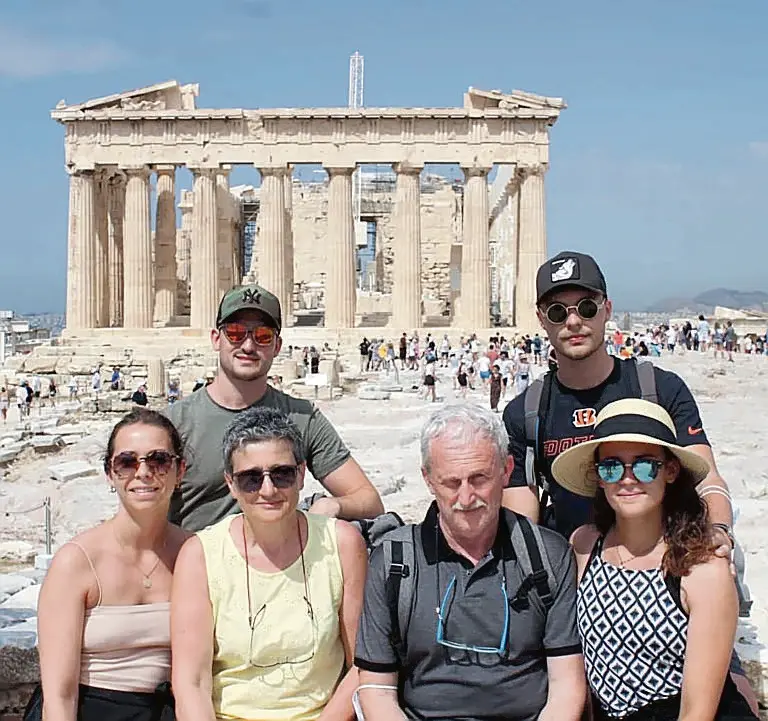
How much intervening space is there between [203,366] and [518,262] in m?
14.5

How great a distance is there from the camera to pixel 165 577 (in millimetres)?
4555

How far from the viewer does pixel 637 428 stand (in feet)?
13.8

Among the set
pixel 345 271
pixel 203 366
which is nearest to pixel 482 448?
pixel 203 366

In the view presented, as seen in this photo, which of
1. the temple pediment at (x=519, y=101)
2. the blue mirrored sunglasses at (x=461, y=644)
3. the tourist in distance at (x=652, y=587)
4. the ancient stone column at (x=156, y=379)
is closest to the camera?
the tourist in distance at (x=652, y=587)

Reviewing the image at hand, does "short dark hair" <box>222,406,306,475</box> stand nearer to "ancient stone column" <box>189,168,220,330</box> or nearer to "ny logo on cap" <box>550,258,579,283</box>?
"ny logo on cap" <box>550,258,579,283</box>

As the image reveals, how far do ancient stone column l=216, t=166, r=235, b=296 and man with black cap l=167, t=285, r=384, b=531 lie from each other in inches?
1476

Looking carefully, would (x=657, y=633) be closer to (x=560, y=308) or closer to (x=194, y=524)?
(x=560, y=308)

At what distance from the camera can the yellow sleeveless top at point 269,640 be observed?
4285 millimetres

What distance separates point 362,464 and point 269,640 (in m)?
12.9

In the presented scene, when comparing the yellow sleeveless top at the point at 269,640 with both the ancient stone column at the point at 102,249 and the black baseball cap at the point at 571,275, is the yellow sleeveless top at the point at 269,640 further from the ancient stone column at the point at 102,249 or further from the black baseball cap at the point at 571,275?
the ancient stone column at the point at 102,249

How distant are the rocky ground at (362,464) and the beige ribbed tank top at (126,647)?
1032mm

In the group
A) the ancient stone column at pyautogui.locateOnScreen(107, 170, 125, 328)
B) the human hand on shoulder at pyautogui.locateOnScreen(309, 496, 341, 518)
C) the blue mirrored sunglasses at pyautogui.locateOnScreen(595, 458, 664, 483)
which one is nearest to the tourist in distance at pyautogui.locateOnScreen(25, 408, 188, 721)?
the human hand on shoulder at pyautogui.locateOnScreen(309, 496, 341, 518)

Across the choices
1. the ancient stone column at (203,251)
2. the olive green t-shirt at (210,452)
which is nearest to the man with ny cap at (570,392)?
the olive green t-shirt at (210,452)

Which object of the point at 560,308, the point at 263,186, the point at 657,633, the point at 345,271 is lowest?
the point at 657,633
